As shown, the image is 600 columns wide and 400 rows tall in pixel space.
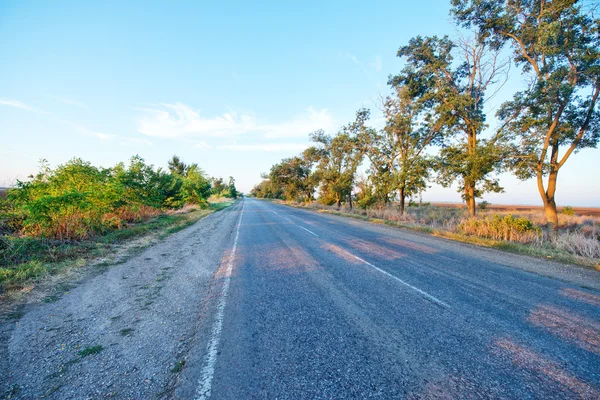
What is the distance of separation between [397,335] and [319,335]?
1.02 meters

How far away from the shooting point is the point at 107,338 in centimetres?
300

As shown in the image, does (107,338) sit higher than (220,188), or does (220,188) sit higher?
(220,188)

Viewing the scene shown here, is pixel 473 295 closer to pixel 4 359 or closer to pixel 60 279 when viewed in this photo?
pixel 4 359

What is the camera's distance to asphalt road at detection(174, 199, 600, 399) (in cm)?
220

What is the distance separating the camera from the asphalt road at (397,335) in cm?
220

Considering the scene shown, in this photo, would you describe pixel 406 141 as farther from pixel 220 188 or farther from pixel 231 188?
pixel 231 188

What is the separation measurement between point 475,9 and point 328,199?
22694 mm

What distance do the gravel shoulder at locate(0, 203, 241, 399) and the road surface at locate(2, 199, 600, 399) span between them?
0.06 ft

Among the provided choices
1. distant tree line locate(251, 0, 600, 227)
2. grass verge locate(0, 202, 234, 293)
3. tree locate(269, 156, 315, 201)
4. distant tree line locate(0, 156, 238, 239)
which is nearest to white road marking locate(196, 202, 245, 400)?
grass verge locate(0, 202, 234, 293)

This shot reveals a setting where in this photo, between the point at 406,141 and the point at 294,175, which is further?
the point at 294,175

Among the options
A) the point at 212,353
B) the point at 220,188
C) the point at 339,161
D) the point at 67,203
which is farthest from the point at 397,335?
the point at 220,188

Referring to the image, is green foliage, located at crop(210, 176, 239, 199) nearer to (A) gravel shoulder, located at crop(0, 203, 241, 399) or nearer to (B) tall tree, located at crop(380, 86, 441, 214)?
(B) tall tree, located at crop(380, 86, 441, 214)

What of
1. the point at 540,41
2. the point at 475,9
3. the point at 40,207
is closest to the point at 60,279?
the point at 40,207

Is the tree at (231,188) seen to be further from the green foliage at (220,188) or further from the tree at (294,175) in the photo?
the tree at (294,175)
